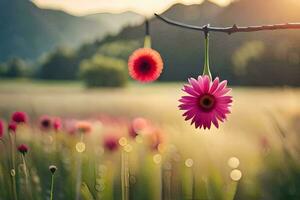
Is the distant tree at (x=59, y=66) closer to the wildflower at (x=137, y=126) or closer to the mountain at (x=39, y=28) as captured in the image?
the mountain at (x=39, y=28)

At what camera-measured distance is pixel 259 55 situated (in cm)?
790

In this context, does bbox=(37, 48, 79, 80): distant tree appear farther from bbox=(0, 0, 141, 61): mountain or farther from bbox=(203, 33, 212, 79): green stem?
bbox=(203, 33, 212, 79): green stem

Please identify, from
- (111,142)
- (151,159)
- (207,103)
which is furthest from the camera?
(111,142)

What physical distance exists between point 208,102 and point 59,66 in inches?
406

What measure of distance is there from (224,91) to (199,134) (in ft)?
2.33

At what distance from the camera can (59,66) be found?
10.7 meters

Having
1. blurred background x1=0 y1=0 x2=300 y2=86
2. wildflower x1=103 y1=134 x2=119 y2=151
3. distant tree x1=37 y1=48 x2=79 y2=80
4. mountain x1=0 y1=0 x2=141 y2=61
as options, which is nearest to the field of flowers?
wildflower x1=103 y1=134 x2=119 y2=151

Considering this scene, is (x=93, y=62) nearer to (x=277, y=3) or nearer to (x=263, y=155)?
(x=277, y=3)

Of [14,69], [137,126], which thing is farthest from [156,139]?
[14,69]

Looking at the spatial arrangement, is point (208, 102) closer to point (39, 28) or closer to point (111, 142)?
point (111, 142)

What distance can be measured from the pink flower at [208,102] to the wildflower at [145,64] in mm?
103

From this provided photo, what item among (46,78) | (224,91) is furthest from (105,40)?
(224,91)

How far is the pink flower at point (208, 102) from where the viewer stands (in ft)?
1.74

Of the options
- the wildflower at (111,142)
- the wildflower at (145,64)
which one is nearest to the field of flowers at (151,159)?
the wildflower at (111,142)
